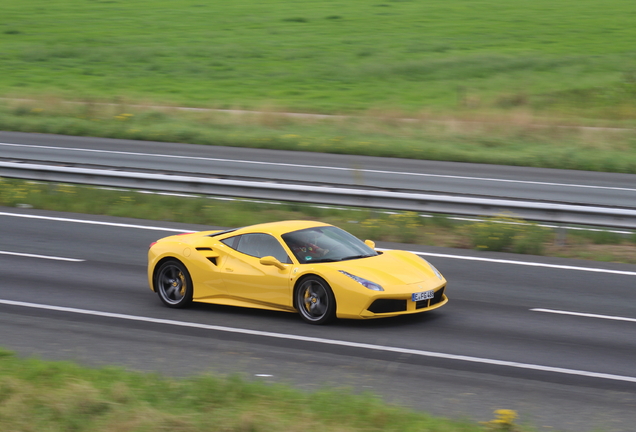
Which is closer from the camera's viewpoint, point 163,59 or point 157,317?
point 157,317

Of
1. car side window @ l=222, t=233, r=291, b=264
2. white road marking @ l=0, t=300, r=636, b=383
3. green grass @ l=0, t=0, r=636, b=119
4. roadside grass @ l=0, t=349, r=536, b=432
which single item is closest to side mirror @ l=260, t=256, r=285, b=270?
car side window @ l=222, t=233, r=291, b=264

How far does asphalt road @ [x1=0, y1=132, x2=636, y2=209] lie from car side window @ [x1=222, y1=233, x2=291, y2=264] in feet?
26.2

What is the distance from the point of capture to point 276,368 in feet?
25.5

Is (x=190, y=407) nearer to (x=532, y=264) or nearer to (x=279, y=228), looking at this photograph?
(x=279, y=228)

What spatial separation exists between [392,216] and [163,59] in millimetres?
28848

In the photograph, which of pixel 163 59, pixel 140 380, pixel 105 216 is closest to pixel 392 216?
pixel 105 216

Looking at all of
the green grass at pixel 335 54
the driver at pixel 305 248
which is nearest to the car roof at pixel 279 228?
the driver at pixel 305 248

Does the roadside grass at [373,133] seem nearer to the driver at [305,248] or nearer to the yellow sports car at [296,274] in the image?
the yellow sports car at [296,274]

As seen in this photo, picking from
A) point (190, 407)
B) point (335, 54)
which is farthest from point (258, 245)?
point (335, 54)

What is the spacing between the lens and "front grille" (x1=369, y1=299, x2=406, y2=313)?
9.03 meters

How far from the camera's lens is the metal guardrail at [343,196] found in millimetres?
13935

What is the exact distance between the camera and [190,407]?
6211mm

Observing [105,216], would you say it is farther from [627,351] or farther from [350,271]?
[627,351]

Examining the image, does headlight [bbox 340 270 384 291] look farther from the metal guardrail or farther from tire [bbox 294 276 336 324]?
the metal guardrail
